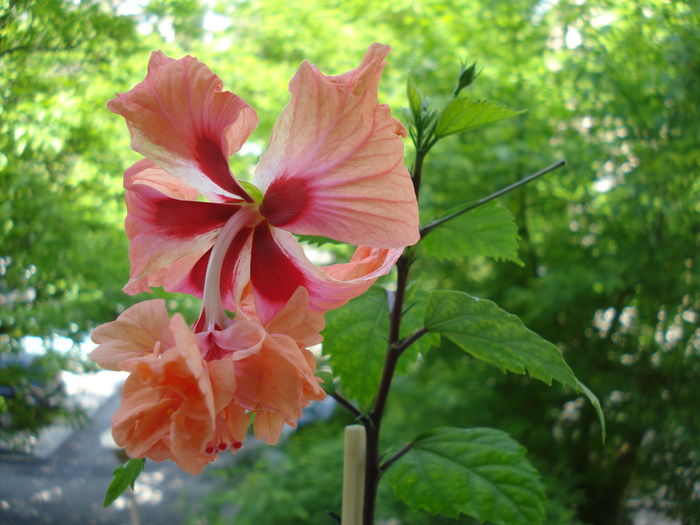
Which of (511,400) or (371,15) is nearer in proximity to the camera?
(511,400)

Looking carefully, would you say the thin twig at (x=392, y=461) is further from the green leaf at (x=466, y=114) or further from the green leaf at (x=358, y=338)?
the green leaf at (x=466, y=114)

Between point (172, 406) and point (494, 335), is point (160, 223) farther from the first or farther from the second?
point (494, 335)

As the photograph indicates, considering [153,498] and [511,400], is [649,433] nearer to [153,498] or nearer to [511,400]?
[511,400]

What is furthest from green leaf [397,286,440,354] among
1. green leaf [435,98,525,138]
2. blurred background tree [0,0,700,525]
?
blurred background tree [0,0,700,525]

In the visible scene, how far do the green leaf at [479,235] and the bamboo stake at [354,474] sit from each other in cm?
14

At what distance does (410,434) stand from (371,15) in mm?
1464

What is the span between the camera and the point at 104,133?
1.46 meters

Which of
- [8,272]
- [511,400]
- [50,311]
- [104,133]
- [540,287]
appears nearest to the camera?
[8,272]

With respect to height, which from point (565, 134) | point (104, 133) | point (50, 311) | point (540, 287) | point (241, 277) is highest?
point (241, 277)

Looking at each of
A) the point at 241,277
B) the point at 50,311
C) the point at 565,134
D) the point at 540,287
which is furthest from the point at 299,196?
the point at 565,134

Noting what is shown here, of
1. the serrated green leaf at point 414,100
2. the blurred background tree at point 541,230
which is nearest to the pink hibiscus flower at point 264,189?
the serrated green leaf at point 414,100

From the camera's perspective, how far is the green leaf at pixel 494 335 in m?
0.36

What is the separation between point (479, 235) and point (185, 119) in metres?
0.22

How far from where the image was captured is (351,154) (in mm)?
276
